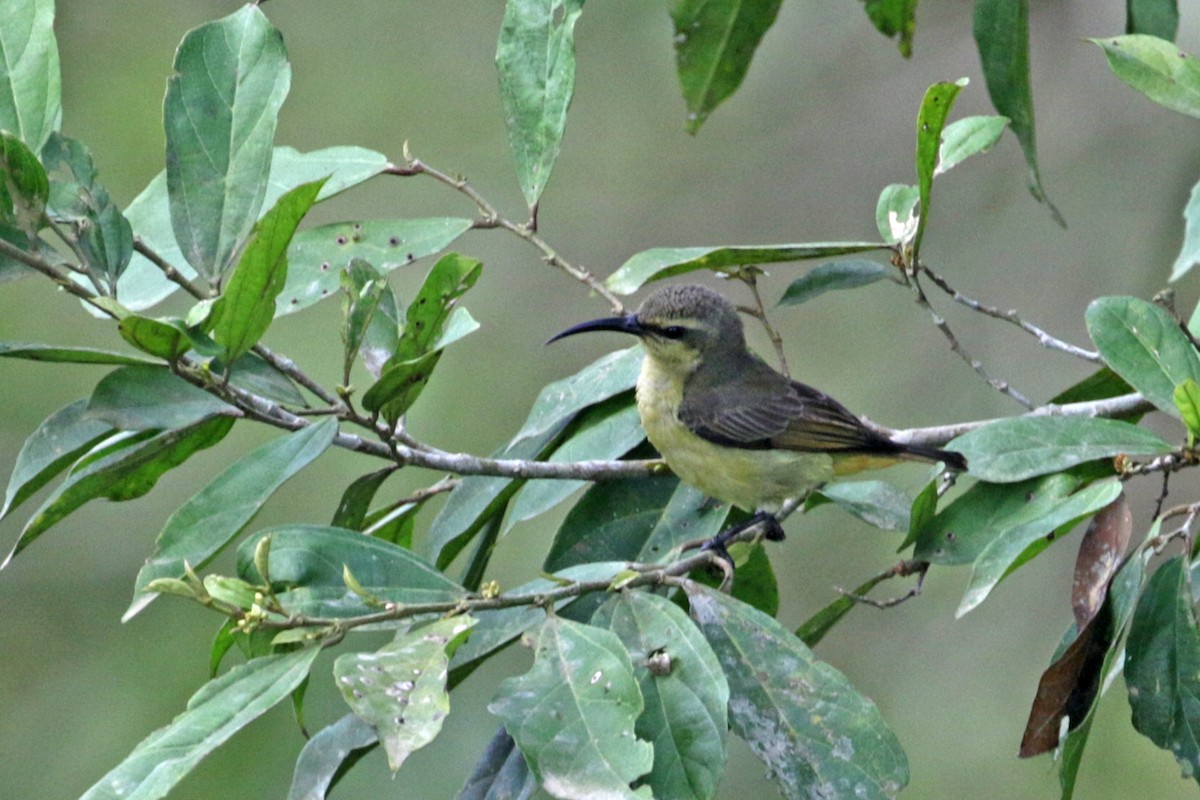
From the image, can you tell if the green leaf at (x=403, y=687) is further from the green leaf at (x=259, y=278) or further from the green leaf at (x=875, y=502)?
the green leaf at (x=875, y=502)

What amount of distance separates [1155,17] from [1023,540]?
1720 millimetres

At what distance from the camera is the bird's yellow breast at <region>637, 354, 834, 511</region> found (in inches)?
130

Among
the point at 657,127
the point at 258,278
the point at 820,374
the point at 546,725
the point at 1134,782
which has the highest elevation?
the point at 258,278

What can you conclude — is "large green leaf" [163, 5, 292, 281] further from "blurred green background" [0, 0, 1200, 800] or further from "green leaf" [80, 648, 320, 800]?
"blurred green background" [0, 0, 1200, 800]

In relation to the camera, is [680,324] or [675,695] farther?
[680,324]

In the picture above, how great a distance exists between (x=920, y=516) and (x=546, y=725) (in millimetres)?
954

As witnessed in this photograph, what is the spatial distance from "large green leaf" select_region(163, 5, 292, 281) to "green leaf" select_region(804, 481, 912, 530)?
4.75ft

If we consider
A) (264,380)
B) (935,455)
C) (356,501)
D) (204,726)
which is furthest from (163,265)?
(935,455)

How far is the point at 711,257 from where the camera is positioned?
3049mm

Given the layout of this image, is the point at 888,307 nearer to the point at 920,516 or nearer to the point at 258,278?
the point at 920,516

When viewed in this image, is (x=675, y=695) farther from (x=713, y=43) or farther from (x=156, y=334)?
(x=713, y=43)

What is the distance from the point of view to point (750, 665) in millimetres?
2480

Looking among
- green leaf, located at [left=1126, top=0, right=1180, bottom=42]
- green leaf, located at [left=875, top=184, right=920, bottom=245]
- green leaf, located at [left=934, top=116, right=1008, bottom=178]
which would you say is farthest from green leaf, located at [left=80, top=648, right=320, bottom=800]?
green leaf, located at [left=1126, top=0, right=1180, bottom=42]

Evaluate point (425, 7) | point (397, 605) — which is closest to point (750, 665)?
point (397, 605)
